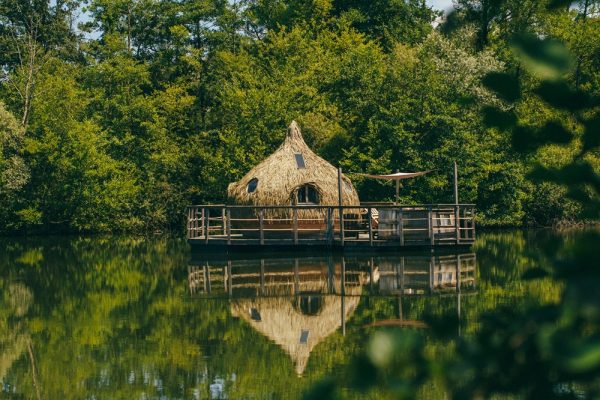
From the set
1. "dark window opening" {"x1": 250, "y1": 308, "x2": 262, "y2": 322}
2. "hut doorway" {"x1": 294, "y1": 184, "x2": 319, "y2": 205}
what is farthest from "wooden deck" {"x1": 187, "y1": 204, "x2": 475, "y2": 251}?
"dark window opening" {"x1": 250, "y1": 308, "x2": 262, "y2": 322}

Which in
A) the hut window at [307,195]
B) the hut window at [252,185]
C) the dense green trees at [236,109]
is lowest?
the hut window at [307,195]

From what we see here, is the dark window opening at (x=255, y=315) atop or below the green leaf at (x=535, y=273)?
below

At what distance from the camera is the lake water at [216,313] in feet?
36.3

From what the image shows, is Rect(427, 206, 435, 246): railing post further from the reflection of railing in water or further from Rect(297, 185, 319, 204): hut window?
Rect(297, 185, 319, 204): hut window

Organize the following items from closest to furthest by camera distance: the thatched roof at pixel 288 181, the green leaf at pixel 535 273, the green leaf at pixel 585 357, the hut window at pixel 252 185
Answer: the green leaf at pixel 585 357 → the green leaf at pixel 535 273 → the thatched roof at pixel 288 181 → the hut window at pixel 252 185

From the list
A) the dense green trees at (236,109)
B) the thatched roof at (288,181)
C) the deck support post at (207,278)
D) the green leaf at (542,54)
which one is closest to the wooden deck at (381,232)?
the thatched roof at (288,181)

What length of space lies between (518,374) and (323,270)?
21.1 m

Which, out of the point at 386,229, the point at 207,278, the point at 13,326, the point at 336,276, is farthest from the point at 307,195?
the point at 13,326

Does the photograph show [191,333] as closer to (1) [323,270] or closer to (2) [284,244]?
(1) [323,270]

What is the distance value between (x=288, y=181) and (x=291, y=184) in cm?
15

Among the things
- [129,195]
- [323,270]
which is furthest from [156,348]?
[129,195]

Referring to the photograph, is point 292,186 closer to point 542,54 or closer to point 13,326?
point 13,326

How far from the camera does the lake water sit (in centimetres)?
1108

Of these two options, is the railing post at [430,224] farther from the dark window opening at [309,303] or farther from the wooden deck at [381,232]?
the dark window opening at [309,303]
